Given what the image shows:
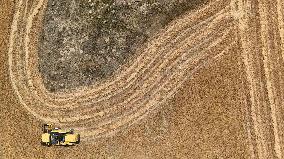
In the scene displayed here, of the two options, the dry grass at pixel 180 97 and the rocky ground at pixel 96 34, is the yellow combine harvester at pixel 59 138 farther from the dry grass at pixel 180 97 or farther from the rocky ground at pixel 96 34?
the rocky ground at pixel 96 34

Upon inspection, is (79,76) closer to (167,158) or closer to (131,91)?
(131,91)

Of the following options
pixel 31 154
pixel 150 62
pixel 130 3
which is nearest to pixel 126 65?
pixel 150 62

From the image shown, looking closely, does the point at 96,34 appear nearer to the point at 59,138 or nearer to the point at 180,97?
the point at 180,97

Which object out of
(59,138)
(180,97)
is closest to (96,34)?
(180,97)

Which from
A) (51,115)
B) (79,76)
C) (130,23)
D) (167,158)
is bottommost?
(167,158)

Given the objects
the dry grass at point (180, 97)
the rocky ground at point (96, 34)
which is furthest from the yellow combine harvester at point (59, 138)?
the rocky ground at point (96, 34)

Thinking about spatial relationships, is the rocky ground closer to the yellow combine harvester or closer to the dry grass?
the dry grass

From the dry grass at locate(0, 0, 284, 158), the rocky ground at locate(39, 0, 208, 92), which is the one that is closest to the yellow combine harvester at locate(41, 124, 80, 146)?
the dry grass at locate(0, 0, 284, 158)

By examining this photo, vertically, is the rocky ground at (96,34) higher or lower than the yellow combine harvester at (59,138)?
higher
